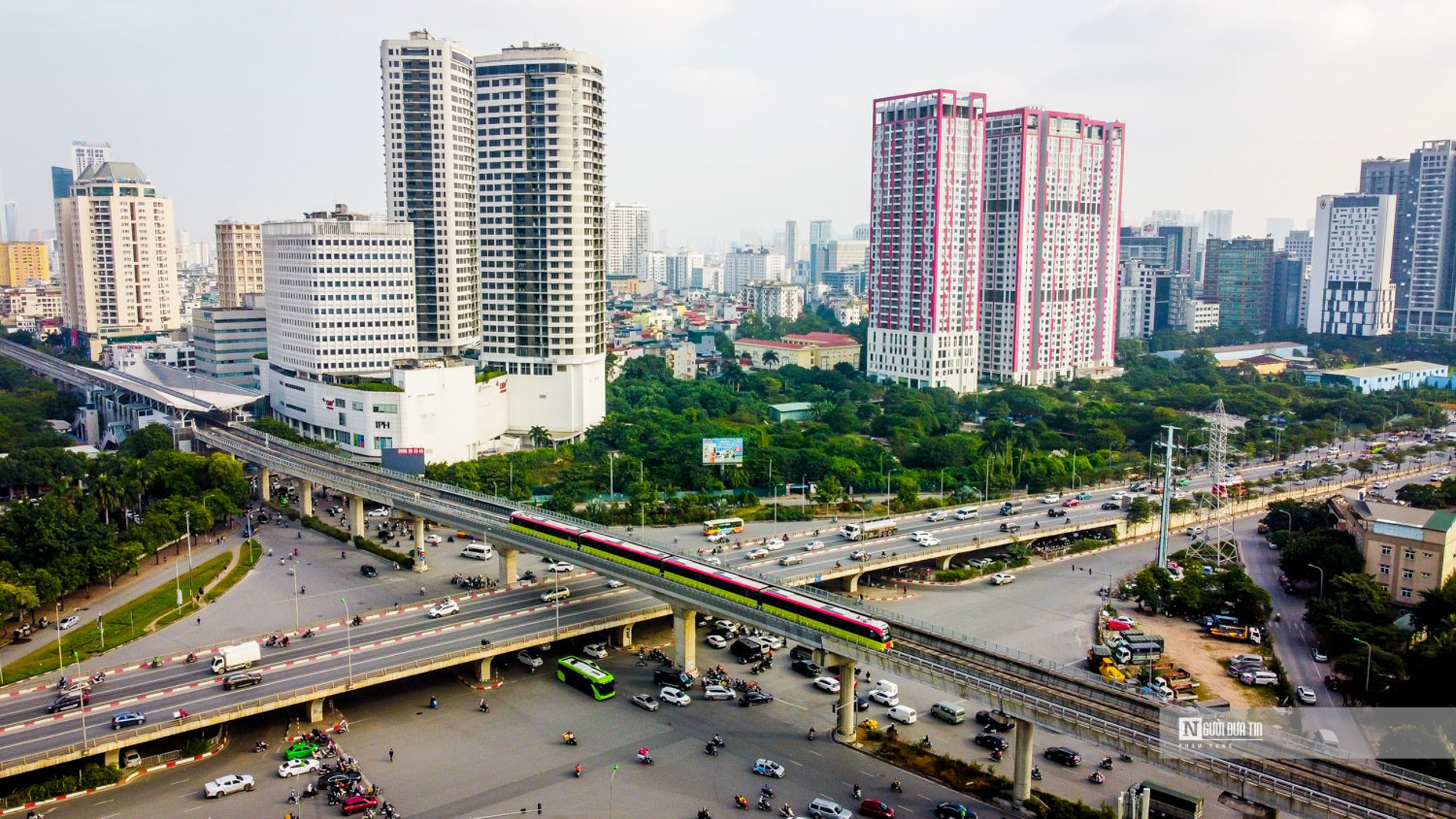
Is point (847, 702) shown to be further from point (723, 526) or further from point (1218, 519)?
point (1218, 519)

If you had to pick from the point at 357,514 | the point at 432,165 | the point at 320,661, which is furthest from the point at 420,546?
the point at 432,165

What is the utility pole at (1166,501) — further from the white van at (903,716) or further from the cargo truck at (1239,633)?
the white van at (903,716)

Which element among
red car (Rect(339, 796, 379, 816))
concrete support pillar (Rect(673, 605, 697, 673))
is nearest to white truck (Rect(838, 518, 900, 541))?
concrete support pillar (Rect(673, 605, 697, 673))

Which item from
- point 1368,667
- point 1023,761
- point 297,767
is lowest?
point 297,767

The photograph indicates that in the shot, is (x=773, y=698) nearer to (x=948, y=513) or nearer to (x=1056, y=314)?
(x=948, y=513)

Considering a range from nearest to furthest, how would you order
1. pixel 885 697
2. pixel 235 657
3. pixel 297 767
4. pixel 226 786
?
1. pixel 226 786
2. pixel 297 767
3. pixel 235 657
4. pixel 885 697

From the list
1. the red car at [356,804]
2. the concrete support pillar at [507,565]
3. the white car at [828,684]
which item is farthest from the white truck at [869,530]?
the red car at [356,804]

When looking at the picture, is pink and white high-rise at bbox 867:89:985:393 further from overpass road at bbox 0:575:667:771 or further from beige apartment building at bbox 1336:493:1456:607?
overpass road at bbox 0:575:667:771
